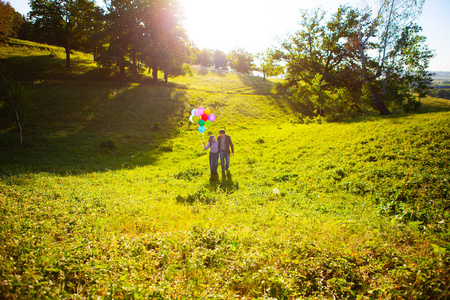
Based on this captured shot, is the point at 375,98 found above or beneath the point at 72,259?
above

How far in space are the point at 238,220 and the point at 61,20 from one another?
50280 mm

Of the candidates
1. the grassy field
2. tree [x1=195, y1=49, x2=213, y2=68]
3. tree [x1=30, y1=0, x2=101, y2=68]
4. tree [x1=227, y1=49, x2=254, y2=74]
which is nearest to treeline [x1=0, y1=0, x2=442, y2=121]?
tree [x1=30, y1=0, x2=101, y2=68]

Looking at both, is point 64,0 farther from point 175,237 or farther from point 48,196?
point 175,237

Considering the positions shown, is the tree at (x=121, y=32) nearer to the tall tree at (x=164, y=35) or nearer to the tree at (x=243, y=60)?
the tall tree at (x=164, y=35)

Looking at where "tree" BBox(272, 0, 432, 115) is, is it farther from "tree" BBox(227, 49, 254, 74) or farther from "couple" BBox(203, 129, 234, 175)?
"tree" BBox(227, 49, 254, 74)

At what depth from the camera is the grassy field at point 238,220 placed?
12.8 feet

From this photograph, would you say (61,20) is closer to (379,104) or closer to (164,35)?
(164,35)

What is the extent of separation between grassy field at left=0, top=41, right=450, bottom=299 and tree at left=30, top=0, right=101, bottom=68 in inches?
1166

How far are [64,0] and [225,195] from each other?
51.0m

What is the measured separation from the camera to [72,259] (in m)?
4.05

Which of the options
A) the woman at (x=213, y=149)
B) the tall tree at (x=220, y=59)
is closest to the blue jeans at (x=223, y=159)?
the woman at (x=213, y=149)

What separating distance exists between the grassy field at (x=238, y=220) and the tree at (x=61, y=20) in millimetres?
29625

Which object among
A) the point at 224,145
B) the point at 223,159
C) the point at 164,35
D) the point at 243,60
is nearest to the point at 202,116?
the point at 224,145

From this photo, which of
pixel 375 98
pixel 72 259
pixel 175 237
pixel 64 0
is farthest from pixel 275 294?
pixel 64 0
